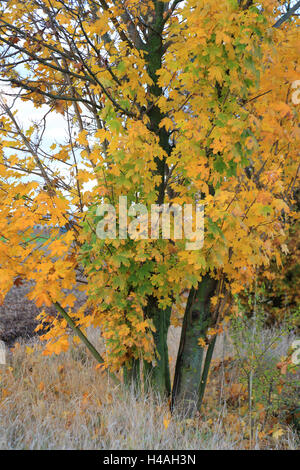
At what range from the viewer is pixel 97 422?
3814mm

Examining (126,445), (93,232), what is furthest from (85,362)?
(93,232)

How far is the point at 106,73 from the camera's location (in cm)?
393

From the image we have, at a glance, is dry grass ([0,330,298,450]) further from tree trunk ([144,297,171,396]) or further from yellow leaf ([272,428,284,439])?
tree trunk ([144,297,171,396])

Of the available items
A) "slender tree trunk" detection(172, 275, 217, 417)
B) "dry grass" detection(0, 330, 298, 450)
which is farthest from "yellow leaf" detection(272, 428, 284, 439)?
"slender tree trunk" detection(172, 275, 217, 417)

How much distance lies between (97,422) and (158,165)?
8.31 ft

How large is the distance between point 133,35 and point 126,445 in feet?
12.8

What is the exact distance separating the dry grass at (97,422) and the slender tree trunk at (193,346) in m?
0.21

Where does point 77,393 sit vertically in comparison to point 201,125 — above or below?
below

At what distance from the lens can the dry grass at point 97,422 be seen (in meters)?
3.50

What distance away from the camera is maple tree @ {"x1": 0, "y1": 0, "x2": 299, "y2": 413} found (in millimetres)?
3262

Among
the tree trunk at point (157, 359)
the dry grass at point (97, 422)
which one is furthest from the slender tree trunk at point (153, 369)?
the dry grass at point (97, 422)

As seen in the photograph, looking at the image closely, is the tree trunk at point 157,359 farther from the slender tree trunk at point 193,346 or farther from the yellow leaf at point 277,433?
the yellow leaf at point 277,433

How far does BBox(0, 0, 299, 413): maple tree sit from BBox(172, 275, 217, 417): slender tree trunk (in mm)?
14

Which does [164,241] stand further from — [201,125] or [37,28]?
[37,28]
